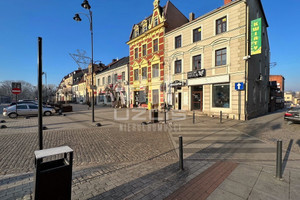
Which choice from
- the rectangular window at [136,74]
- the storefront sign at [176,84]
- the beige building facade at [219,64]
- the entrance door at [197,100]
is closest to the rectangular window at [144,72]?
the rectangular window at [136,74]

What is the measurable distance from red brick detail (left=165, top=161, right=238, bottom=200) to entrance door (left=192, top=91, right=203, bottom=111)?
1143 cm

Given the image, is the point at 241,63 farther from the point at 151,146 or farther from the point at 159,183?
the point at 159,183

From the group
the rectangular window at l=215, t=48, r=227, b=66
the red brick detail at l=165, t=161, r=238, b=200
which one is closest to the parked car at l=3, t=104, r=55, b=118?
the red brick detail at l=165, t=161, r=238, b=200

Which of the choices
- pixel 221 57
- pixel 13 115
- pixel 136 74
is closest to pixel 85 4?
pixel 221 57

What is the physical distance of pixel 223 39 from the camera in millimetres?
12820

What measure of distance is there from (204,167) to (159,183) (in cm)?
154

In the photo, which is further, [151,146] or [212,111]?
[212,111]

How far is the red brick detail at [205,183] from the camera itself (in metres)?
2.77

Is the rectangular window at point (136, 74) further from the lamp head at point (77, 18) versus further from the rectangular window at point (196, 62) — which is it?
the lamp head at point (77, 18)

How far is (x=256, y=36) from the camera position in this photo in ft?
36.0

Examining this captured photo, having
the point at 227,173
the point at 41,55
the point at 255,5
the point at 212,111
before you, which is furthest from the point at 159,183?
the point at 255,5

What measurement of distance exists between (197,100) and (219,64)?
13.9 ft

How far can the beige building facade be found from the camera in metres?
11.8

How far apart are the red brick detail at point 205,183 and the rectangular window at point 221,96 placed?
→ 1010 cm
